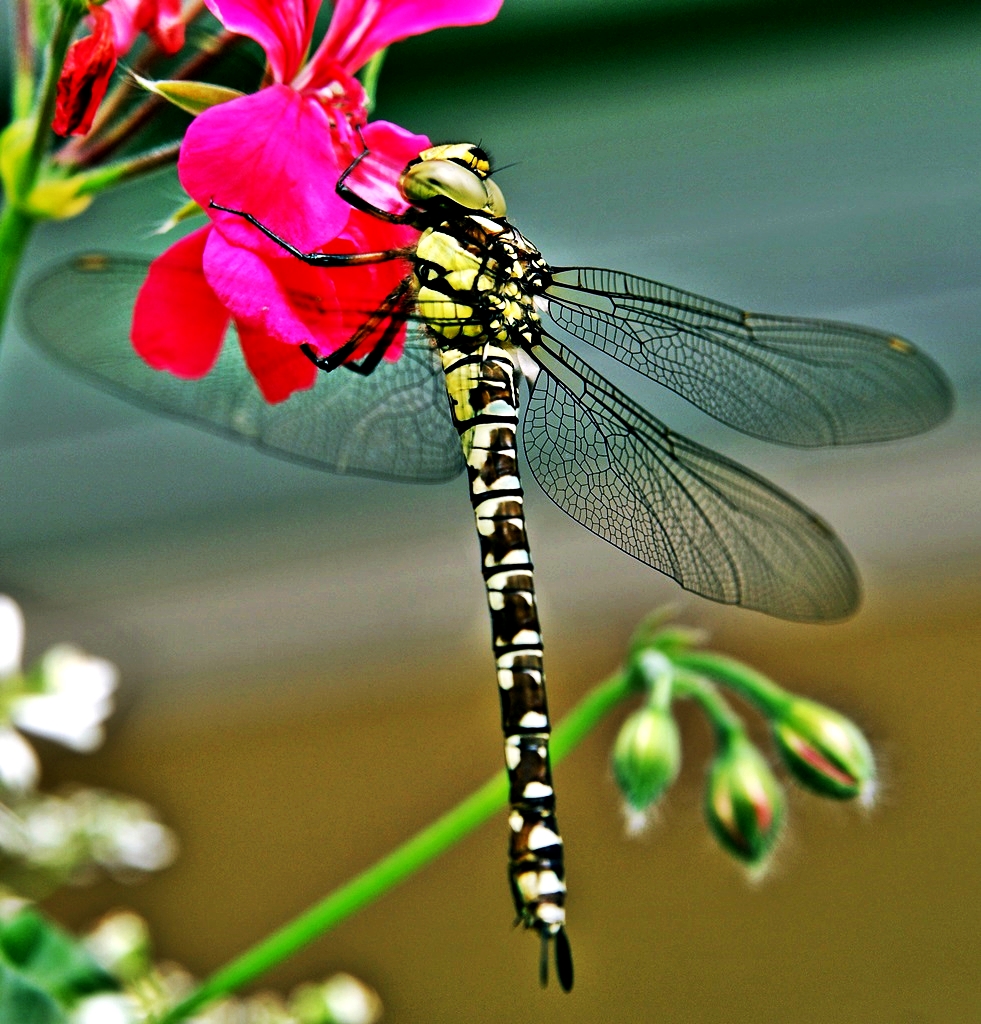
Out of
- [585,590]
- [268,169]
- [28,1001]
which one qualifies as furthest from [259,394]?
[585,590]

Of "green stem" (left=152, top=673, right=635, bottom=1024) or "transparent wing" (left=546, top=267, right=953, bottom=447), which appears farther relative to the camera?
"transparent wing" (left=546, top=267, right=953, bottom=447)

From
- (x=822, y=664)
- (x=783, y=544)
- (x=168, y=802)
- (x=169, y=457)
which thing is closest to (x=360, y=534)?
(x=169, y=457)

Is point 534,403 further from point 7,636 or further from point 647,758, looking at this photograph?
point 7,636

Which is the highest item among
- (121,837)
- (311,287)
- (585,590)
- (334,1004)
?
(585,590)

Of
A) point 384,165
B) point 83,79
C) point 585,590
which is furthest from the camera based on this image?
point 585,590

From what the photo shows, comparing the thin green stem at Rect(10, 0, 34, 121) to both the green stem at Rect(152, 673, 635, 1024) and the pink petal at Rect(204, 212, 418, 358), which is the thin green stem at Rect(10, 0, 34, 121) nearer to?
the pink petal at Rect(204, 212, 418, 358)

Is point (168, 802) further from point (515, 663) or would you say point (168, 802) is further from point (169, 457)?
point (515, 663)

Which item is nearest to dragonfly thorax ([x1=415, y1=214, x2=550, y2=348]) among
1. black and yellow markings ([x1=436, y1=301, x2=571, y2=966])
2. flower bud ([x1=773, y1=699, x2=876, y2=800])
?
black and yellow markings ([x1=436, y1=301, x2=571, y2=966])
